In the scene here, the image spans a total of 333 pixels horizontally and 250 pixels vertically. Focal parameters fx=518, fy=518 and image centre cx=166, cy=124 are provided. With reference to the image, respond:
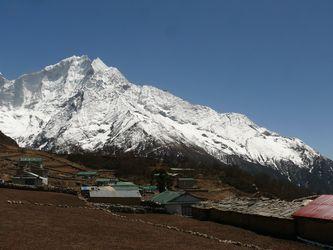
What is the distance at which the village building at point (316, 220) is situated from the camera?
132 feet

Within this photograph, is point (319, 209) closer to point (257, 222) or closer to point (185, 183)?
point (257, 222)

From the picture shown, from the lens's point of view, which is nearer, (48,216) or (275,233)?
(48,216)

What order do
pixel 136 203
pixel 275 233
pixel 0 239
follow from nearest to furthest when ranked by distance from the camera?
pixel 0 239 < pixel 275 233 < pixel 136 203

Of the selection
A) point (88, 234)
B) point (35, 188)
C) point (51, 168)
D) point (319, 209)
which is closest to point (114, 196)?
point (35, 188)

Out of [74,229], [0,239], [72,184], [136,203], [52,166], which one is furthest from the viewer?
[52,166]

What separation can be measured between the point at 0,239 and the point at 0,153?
140812 millimetres

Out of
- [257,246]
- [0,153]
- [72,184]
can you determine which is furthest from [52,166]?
[257,246]

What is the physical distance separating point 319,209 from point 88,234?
1989cm

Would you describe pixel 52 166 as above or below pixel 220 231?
above

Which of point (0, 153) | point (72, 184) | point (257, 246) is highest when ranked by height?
point (0, 153)

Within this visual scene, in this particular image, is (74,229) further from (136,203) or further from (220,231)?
(136,203)

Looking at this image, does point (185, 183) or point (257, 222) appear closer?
point (257, 222)

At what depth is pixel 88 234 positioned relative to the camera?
3456 cm

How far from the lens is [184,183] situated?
138 m
